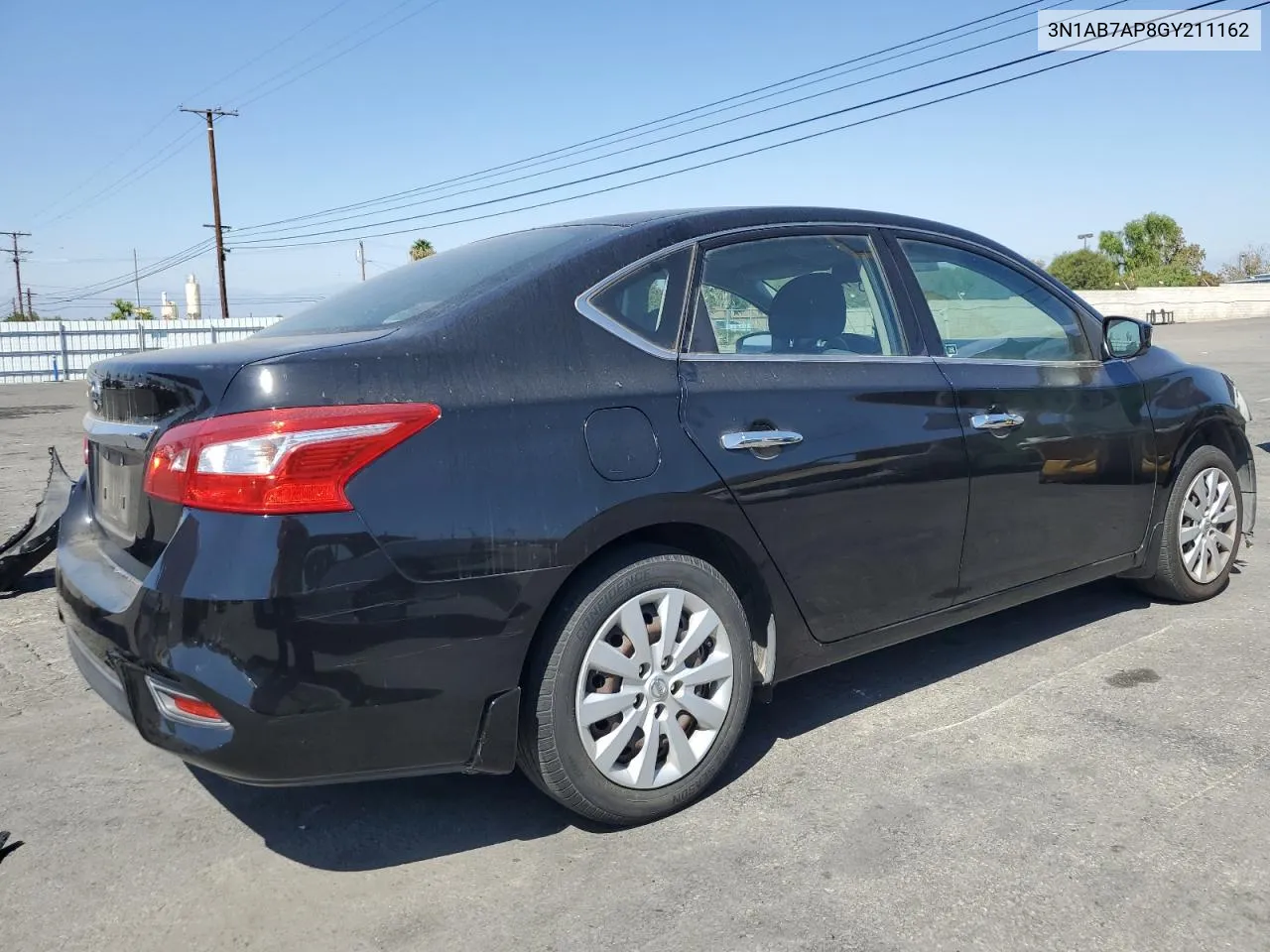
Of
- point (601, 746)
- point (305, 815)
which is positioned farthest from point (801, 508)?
point (305, 815)

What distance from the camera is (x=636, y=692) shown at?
2.81m

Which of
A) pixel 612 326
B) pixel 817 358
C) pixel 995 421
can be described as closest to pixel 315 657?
pixel 612 326

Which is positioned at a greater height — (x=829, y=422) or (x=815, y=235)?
(x=815, y=235)

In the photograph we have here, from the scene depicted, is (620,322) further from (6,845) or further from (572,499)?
(6,845)

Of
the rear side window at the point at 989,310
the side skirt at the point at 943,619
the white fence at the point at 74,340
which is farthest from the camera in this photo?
the white fence at the point at 74,340

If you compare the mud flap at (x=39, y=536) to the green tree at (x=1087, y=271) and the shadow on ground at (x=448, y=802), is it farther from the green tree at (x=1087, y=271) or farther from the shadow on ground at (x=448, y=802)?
the green tree at (x=1087, y=271)

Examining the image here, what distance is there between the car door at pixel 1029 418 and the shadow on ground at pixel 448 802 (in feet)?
1.85

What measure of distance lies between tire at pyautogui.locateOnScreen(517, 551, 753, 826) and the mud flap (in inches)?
128

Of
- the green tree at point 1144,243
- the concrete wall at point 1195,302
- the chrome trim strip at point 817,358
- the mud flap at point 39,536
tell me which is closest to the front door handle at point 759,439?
the chrome trim strip at point 817,358

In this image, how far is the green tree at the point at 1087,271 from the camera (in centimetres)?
6619

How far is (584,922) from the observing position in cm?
246

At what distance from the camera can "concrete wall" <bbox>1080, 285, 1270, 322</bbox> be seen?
58.6 m

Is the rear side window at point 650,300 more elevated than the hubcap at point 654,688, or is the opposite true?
the rear side window at point 650,300

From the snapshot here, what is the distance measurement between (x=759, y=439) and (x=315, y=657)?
4.38 ft
